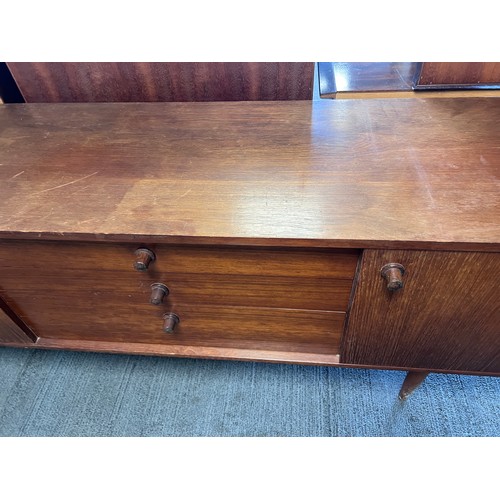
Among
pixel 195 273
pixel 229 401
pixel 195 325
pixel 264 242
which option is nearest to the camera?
pixel 264 242

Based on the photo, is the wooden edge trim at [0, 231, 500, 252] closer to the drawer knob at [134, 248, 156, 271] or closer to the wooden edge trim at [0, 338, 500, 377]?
the drawer knob at [134, 248, 156, 271]

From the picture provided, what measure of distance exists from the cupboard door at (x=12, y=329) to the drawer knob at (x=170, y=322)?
31cm

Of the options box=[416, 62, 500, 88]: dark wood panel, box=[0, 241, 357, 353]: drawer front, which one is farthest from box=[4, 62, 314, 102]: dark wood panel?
box=[0, 241, 357, 353]: drawer front

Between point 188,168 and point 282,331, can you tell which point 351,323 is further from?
point 188,168

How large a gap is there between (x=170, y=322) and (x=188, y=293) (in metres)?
0.08

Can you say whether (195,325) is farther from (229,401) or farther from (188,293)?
(229,401)

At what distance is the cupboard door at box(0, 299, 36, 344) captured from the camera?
72 cm

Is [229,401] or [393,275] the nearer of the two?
[393,275]

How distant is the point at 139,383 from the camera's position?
91 centimetres

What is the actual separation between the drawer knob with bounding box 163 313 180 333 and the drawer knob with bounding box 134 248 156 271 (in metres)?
0.17

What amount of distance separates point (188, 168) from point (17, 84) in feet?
1.63

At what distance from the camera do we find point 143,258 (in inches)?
21.0

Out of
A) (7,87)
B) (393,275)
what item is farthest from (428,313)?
(7,87)

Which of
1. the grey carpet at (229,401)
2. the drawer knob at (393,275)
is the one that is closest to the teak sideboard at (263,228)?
the drawer knob at (393,275)
